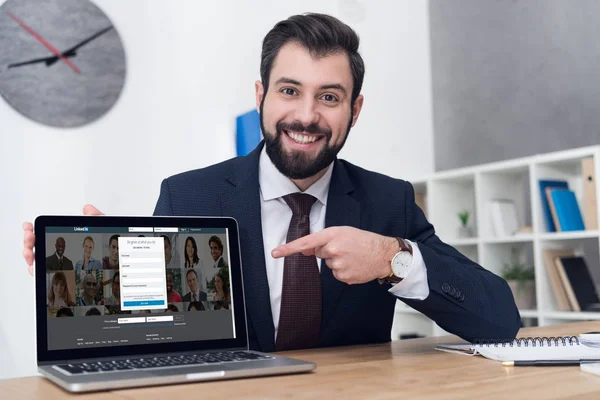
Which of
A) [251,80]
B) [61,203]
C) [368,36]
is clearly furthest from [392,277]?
[368,36]

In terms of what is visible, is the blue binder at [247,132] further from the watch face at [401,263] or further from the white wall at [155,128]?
the watch face at [401,263]

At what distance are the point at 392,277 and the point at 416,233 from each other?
1.56ft

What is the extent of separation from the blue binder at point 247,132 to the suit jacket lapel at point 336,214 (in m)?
1.80

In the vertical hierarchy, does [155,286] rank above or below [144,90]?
below

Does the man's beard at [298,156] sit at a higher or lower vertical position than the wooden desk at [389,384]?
higher

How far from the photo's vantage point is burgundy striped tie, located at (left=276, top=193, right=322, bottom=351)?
1592 millimetres

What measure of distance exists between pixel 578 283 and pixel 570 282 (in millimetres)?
45

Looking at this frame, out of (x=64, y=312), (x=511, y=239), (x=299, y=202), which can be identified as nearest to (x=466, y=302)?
(x=299, y=202)

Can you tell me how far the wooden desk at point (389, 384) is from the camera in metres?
0.90

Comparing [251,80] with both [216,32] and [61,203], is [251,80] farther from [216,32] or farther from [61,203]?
[61,203]

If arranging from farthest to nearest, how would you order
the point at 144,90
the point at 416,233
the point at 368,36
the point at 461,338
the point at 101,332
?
the point at 368,36 → the point at 144,90 → the point at 416,233 → the point at 461,338 → the point at 101,332

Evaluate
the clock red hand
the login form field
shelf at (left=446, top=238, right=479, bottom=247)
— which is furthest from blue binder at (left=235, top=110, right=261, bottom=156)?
the login form field

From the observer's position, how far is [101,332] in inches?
44.7

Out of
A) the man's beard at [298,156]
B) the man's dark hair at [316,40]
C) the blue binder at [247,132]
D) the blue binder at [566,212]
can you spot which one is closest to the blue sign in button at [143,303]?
the man's beard at [298,156]
